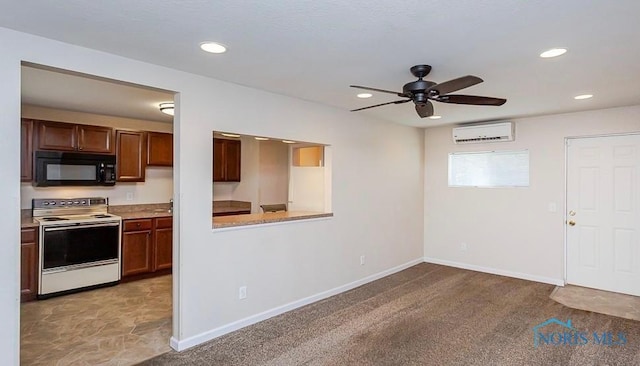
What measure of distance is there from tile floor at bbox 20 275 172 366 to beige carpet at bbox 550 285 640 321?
445 cm

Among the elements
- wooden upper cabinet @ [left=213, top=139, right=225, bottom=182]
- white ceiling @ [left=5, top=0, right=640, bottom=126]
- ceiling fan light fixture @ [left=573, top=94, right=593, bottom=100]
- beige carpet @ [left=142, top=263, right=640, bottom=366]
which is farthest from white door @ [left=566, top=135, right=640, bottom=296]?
wooden upper cabinet @ [left=213, top=139, right=225, bottom=182]

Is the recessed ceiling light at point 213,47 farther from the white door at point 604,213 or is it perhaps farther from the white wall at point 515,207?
the white door at point 604,213

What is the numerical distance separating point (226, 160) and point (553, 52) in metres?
4.95

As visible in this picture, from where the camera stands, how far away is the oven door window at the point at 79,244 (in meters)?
4.17

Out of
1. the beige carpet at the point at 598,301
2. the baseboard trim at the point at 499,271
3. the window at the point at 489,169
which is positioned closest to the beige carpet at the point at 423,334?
the beige carpet at the point at 598,301

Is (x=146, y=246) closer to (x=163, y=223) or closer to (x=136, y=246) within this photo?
(x=136, y=246)

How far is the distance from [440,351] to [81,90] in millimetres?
4283

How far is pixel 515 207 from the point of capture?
5.27 metres

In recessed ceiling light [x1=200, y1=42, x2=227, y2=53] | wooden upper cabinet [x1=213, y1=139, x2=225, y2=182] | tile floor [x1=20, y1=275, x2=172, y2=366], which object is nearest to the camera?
recessed ceiling light [x1=200, y1=42, x2=227, y2=53]

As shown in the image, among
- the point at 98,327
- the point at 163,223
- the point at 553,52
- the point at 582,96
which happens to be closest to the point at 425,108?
the point at 553,52

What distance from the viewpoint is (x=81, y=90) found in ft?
12.0

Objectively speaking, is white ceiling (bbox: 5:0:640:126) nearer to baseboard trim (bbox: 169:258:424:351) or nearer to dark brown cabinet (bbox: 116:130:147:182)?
baseboard trim (bbox: 169:258:424:351)

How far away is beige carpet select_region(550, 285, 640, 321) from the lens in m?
3.88

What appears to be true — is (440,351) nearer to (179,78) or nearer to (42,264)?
(179,78)
